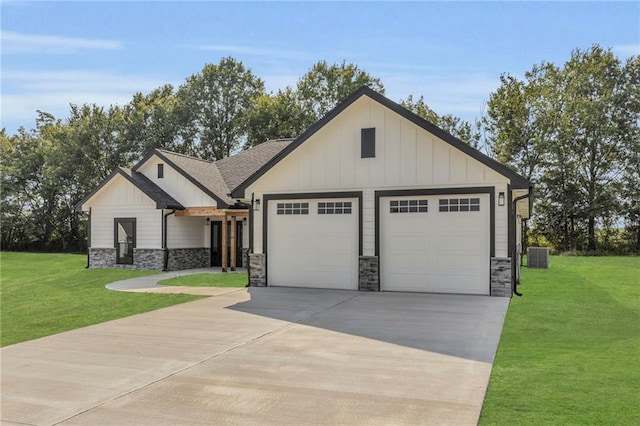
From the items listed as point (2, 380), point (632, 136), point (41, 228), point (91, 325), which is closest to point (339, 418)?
point (2, 380)

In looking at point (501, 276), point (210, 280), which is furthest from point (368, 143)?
point (210, 280)

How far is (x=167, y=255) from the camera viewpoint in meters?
20.3

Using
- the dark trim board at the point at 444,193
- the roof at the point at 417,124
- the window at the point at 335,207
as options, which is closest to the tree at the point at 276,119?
the roof at the point at 417,124

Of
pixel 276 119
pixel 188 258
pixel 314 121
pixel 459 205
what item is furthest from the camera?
pixel 276 119

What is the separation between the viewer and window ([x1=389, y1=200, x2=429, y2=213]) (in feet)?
42.2

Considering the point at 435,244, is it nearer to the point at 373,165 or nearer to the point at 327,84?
the point at 373,165

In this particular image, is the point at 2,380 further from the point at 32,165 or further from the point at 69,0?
the point at 32,165

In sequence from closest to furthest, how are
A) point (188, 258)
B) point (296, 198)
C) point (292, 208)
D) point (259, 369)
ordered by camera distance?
1. point (259, 369)
2. point (296, 198)
3. point (292, 208)
4. point (188, 258)

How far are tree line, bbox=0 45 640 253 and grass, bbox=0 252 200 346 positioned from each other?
17.2 metres

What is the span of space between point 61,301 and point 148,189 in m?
8.73

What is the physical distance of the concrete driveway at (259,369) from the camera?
4.55m

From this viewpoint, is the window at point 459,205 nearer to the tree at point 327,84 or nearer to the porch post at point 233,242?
the porch post at point 233,242

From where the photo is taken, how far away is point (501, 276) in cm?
1193

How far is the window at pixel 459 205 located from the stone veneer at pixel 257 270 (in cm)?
539
